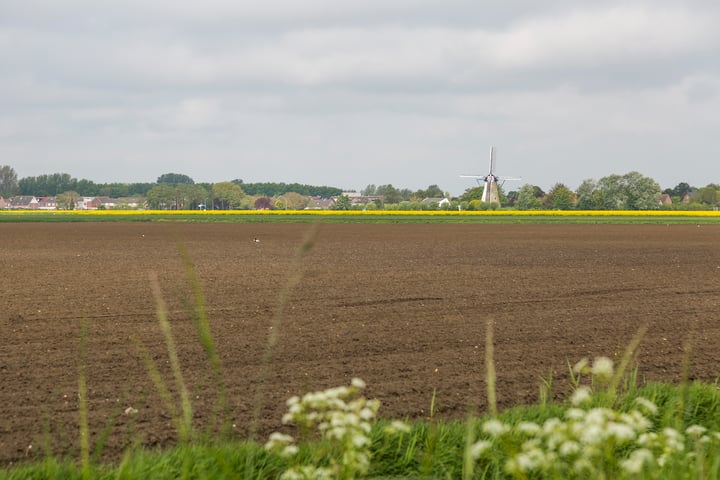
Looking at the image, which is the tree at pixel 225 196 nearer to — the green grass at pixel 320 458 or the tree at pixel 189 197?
the tree at pixel 189 197

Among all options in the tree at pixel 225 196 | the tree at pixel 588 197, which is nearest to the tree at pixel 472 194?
the tree at pixel 588 197

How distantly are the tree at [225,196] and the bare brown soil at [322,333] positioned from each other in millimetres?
161963

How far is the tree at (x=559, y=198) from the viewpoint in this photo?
156 meters

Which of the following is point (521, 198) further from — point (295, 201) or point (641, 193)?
point (295, 201)

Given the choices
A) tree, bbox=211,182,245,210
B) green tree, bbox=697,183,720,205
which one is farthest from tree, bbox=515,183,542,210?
tree, bbox=211,182,245,210

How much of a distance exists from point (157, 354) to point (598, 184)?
138017 millimetres

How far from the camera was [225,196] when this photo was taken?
18925cm

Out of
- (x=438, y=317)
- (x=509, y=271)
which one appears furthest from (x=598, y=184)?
(x=438, y=317)

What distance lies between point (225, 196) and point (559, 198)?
80.0 metres

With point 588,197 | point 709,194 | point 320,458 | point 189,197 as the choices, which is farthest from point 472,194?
point 320,458

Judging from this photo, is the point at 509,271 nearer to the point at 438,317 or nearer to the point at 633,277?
the point at 633,277

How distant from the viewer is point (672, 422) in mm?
7543

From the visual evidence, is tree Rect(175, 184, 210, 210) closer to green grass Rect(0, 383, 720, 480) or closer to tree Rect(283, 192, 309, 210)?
tree Rect(283, 192, 309, 210)

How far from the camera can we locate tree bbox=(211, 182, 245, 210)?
607ft
